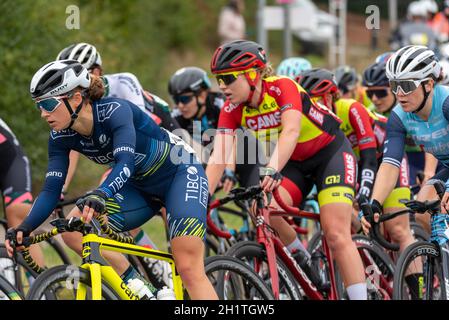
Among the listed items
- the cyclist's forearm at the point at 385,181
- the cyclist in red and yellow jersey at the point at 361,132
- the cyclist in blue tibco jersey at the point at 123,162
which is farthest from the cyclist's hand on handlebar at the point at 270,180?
the cyclist in red and yellow jersey at the point at 361,132

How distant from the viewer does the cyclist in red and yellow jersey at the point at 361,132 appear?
839 centimetres

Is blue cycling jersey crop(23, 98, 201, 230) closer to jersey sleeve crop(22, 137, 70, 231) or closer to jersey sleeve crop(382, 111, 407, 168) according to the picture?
jersey sleeve crop(22, 137, 70, 231)

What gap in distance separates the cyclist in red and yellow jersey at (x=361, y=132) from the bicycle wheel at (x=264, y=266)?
124 centimetres

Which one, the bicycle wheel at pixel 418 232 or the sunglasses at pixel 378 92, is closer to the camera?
the bicycle wheel at pixel 418 232

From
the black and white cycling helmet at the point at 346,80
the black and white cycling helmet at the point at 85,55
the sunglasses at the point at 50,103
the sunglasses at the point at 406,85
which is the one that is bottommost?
the sunglasses at the point at 50,103

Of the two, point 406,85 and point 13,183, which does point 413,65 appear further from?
point 13,183

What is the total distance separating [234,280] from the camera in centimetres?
673

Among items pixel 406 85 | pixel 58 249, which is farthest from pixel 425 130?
pixel 58 249

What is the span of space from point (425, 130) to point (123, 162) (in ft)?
7.79

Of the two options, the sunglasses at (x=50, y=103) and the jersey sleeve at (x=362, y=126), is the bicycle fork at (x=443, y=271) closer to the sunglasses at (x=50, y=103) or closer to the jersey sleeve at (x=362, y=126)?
the jersey sleeve at (x=362, y=126)

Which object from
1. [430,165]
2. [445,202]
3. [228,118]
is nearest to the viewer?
[445,202]

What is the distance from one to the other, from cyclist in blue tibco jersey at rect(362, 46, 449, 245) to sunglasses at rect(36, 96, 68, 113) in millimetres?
2270

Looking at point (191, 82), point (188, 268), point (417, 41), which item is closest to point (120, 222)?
point (188, 268)

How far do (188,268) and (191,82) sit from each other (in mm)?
3417
